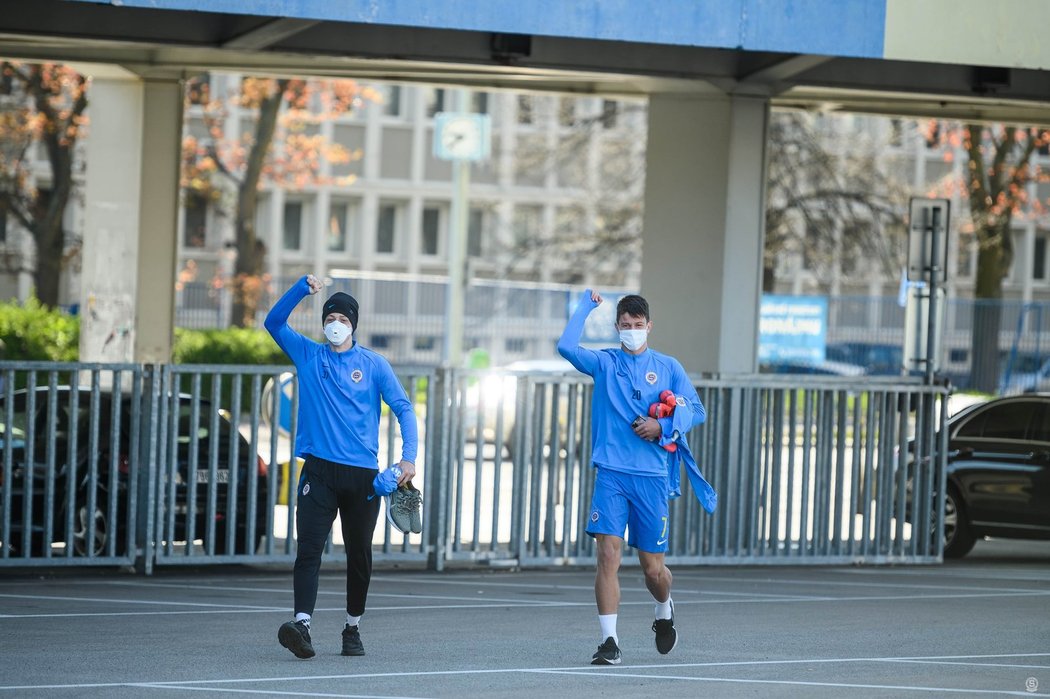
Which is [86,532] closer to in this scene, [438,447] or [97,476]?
[97,476]

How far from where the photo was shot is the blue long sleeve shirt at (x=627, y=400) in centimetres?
901

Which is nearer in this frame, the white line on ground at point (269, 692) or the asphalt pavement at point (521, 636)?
the white line on ground at point (269, 692)

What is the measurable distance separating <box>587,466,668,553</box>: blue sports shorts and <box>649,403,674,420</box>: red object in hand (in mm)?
328

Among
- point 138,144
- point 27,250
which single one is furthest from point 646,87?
point 27,250

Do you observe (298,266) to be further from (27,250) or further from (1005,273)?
(1005,273)

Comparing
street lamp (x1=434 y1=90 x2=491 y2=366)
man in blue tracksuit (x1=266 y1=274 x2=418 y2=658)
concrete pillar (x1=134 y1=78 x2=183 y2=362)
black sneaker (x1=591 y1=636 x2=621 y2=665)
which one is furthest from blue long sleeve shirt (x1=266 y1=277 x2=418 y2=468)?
street lamp (x1=434 y1=90 x2=491 y2=366)

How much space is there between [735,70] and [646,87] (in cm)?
96

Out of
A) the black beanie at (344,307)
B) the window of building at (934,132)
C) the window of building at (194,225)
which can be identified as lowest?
the black beanie at (344,307)

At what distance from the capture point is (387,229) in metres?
49.4

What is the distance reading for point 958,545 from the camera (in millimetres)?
15914

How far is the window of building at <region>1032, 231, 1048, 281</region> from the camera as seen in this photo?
172 feet

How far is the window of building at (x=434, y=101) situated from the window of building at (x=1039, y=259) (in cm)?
1890

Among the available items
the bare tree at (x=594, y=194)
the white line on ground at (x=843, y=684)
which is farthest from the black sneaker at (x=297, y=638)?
the bare tree at (x=594, y=194)

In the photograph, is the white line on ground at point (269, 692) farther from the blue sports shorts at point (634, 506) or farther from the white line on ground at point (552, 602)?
the white line on ground at point (552, 602)
